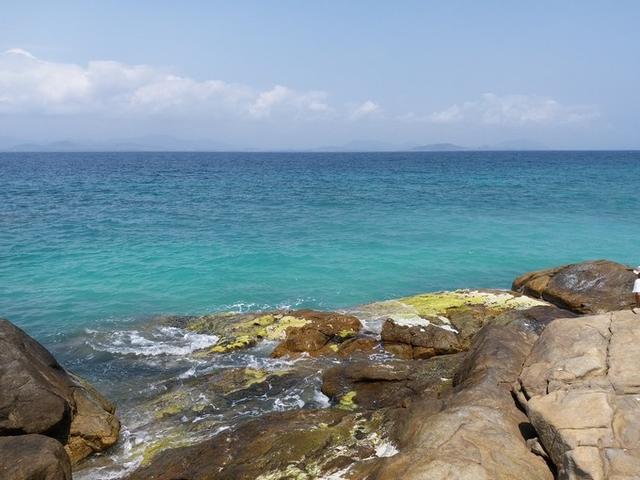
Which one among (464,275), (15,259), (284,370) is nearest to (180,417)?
(284,370)

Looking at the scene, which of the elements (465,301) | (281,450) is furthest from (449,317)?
(281,450)

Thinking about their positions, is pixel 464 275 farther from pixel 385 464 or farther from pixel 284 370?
pixel 385 464

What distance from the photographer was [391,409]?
40.8 ft

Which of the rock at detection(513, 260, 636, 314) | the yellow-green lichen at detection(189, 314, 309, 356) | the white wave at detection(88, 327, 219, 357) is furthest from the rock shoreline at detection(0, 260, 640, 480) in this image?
the rock at detection(513, 260, 636, 314)

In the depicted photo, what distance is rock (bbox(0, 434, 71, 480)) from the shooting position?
378 inches

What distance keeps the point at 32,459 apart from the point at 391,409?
7459 millimetres

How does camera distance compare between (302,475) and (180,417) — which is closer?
(302,475)

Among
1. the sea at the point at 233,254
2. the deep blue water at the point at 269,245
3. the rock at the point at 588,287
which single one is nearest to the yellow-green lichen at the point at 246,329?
the sea at the point at 233,254

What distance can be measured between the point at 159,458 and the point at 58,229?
3437cm

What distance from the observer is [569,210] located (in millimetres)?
52656

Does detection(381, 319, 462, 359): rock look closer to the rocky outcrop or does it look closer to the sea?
the rocky outcrop

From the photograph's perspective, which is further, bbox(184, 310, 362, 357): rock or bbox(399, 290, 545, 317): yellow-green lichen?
bbox(399, 290, 545, 317): yellow-green lichen

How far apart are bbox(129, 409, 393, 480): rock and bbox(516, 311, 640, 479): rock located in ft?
11.0

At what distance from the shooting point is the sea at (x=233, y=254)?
21.0 meters
